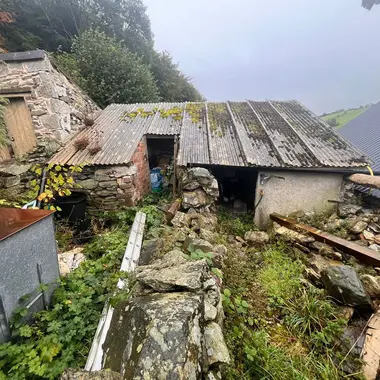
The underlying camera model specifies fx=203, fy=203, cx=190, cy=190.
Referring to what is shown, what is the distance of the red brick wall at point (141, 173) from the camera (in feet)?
19.7

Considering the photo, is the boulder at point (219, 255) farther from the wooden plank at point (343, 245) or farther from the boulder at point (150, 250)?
the wooden plank at point (343, 245)

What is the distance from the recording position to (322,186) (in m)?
6.04

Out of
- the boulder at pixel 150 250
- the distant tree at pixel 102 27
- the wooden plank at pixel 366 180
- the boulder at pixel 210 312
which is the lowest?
the boulder at pixel 150 250

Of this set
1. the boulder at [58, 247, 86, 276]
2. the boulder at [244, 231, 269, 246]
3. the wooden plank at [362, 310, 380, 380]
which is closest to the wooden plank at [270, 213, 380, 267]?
the boulder at [244, 231, 269, 246]

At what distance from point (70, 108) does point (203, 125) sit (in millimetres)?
4478

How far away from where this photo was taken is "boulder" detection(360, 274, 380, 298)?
3034mm

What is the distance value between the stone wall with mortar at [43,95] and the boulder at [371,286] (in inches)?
305

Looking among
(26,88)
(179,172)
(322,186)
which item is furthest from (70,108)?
(322,186)

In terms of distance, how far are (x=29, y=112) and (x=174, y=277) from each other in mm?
6268

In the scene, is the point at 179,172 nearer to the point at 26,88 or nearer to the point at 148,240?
the point at 148,240

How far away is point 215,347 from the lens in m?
1.82

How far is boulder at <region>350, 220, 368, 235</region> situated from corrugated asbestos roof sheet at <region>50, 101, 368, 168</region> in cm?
160

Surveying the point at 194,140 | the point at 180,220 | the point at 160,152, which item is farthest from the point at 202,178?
the point at 160,152

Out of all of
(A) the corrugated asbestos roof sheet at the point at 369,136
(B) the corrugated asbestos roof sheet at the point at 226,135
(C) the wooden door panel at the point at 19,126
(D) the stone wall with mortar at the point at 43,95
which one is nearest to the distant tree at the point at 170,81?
(B) the corrugated asbestos roof sheet at the point at 226,135
